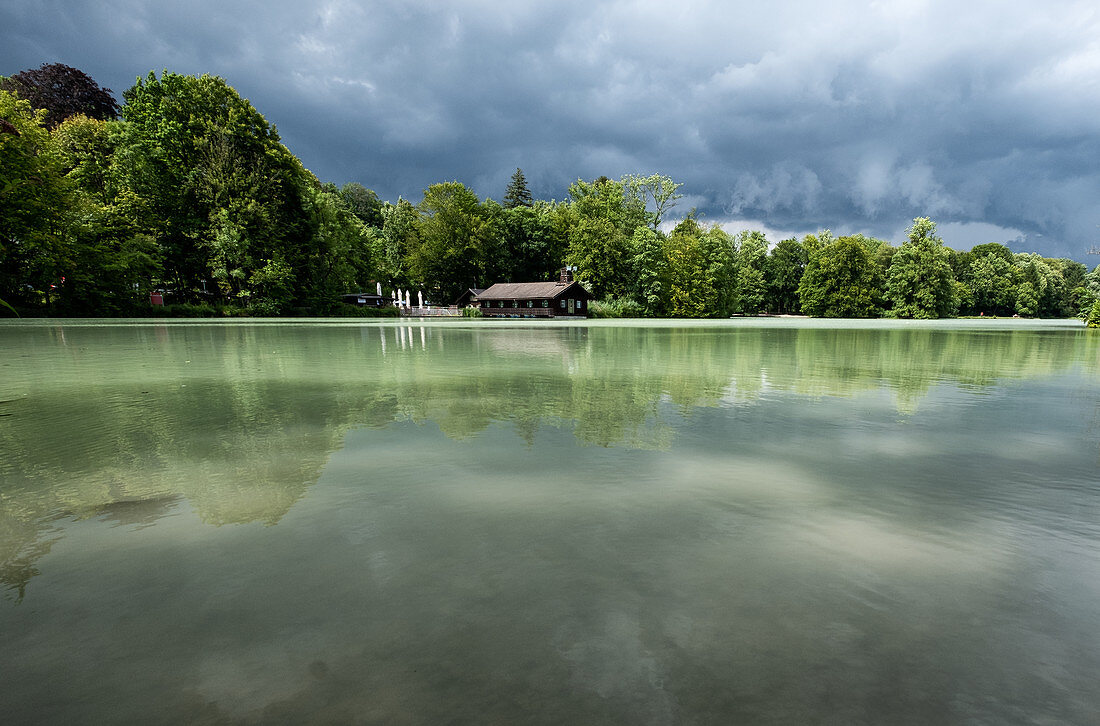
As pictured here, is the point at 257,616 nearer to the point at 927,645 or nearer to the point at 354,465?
the point at 354,465

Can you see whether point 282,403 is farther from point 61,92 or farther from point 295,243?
point 61,92

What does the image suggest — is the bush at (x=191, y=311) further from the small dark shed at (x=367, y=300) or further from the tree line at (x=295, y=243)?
the small dark shed at (x=367, y=300)

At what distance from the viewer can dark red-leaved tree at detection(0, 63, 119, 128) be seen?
199 feet

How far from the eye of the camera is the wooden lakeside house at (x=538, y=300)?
7119 cm

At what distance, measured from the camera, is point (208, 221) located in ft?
172

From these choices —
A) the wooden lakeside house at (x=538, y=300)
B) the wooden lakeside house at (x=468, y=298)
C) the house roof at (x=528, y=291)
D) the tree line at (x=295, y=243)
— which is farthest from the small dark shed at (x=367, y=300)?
the wooden lakeside house at (x=538, y=300)

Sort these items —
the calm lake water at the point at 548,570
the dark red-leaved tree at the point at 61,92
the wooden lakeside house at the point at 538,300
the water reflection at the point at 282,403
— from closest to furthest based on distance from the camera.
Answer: the calm lake water at the point at 548,570
the water reflection at the point at 282,403
the dark red-leaved tree at the point at 61,92
the wooden lakeside house at the point at 538,300

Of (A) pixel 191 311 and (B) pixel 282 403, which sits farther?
(A) pixel 191 311

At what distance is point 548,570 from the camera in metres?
2.90

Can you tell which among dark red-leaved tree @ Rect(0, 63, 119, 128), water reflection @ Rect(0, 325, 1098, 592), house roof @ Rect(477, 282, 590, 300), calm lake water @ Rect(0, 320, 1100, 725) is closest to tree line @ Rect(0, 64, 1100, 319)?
dark red-leaved tree @ Rect(0, 63, 119, 128)

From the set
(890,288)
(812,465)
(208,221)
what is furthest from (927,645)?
(890,288)

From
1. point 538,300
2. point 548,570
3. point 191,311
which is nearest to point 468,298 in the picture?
point 538,300

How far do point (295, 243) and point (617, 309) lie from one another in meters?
41.0

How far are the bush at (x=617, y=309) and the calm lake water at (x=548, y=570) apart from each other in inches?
2664
